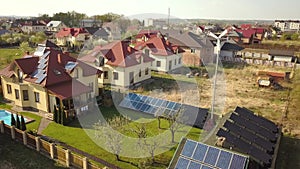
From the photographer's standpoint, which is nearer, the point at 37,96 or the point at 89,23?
the point at 37,96

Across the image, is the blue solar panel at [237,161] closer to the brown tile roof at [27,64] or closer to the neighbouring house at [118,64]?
the brown tile roof at [27,64]

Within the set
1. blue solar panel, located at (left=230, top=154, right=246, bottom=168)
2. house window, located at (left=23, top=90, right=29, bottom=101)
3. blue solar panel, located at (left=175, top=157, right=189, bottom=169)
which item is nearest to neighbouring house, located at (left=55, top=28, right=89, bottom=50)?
house window, located at (left=23, top=90, right=29, bottom=101)

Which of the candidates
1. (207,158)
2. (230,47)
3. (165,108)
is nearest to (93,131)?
(165,108)

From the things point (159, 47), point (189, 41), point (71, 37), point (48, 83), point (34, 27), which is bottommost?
point (48, 83)

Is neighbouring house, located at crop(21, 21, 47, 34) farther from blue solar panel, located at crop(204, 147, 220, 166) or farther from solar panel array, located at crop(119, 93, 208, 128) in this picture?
blue solar panel, located at crop(204, 147, 220, 166)

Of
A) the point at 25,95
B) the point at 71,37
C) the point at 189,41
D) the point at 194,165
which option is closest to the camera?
the point at 194,165

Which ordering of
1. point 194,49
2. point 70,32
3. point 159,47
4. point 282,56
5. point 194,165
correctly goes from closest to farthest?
point 194,165, point 159,47, point 194,49, point 282,56, point 70,32

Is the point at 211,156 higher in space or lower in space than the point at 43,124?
higher

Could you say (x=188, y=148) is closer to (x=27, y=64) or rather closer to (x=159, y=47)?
(x=27, y=64)
